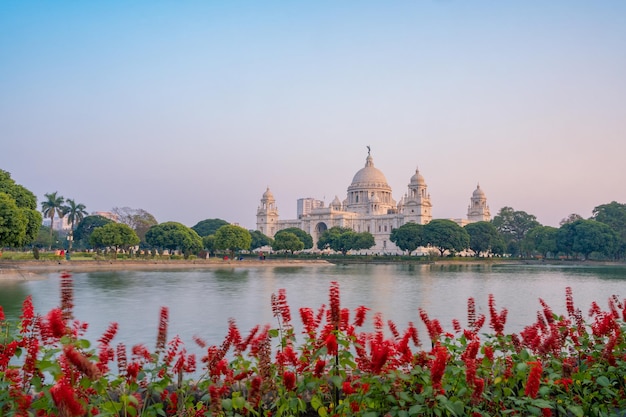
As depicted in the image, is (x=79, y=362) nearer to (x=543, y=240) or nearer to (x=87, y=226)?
(x=543, y=240)

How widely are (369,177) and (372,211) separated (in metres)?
10.3

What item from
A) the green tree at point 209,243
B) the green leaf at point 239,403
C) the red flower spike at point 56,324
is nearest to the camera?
the red flower spike at point 56,324

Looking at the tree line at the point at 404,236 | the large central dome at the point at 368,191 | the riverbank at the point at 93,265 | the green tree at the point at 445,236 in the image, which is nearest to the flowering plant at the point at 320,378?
the riverbank at the point at 93,265

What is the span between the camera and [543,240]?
93.7 m

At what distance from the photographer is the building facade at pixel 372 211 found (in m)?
124

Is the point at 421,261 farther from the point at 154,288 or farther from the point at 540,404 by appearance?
the point at 540,404

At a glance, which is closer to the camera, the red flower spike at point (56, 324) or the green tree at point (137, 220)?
the red flower spike at point (56, 324)

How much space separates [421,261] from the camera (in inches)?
3297

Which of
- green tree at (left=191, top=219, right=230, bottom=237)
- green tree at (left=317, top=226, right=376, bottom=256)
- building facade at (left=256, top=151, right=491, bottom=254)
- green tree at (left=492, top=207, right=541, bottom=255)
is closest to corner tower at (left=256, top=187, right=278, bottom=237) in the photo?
building facade at (left=256, top=151, right=491, bottom=254)

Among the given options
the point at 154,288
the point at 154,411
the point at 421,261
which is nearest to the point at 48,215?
the point at 421,261

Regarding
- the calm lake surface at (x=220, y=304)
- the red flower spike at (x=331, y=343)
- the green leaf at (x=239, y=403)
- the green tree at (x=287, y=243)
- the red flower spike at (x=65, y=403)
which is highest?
the green tree at (x=287, y=243)

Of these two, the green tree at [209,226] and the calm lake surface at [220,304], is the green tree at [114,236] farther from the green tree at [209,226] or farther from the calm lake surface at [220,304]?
the green tree at [209,226]

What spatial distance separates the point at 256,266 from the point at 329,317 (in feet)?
198

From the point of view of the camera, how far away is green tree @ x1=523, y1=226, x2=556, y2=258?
91.6 m
